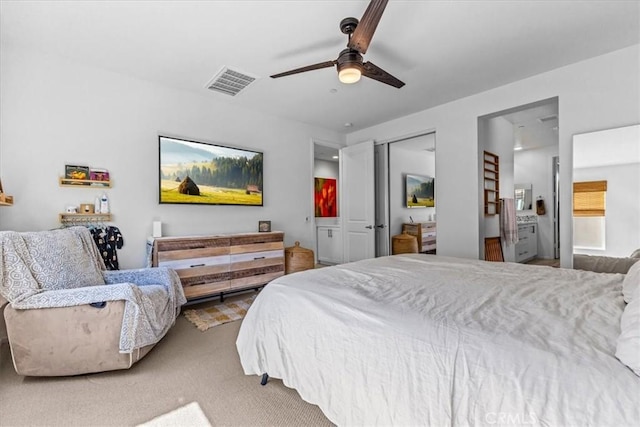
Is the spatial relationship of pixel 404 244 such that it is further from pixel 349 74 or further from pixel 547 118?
pixel 349 74

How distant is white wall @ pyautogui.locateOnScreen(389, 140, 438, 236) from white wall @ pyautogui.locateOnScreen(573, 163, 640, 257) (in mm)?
3243

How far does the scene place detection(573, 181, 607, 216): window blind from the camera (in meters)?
2.72

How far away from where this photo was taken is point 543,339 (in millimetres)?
953

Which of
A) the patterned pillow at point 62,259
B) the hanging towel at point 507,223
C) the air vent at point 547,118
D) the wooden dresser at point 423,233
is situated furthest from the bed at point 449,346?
the wooden dresser at point 423,233

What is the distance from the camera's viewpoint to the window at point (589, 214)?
8.91 feet

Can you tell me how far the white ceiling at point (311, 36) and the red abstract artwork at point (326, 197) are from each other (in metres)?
3.83

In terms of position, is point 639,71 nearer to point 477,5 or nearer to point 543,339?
point 477,5

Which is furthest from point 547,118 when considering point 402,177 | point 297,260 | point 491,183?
point 297,260

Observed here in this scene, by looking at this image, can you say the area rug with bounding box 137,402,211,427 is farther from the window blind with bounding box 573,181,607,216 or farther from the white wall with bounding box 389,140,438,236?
the white wall with bounding box 389,140,438,236

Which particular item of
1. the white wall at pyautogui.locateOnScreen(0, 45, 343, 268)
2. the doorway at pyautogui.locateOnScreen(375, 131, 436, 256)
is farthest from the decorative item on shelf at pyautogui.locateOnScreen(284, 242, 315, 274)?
the doorway at pyautogui.locateOnScreen(375, 131, 436, 256)

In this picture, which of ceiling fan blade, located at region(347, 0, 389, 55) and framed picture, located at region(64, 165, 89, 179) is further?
framed picture, located at region(64, 165, 89, 179)

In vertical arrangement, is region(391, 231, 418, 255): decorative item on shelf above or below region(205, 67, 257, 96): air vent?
below

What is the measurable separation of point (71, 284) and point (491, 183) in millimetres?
5145

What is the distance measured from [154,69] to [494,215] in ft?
15.9
